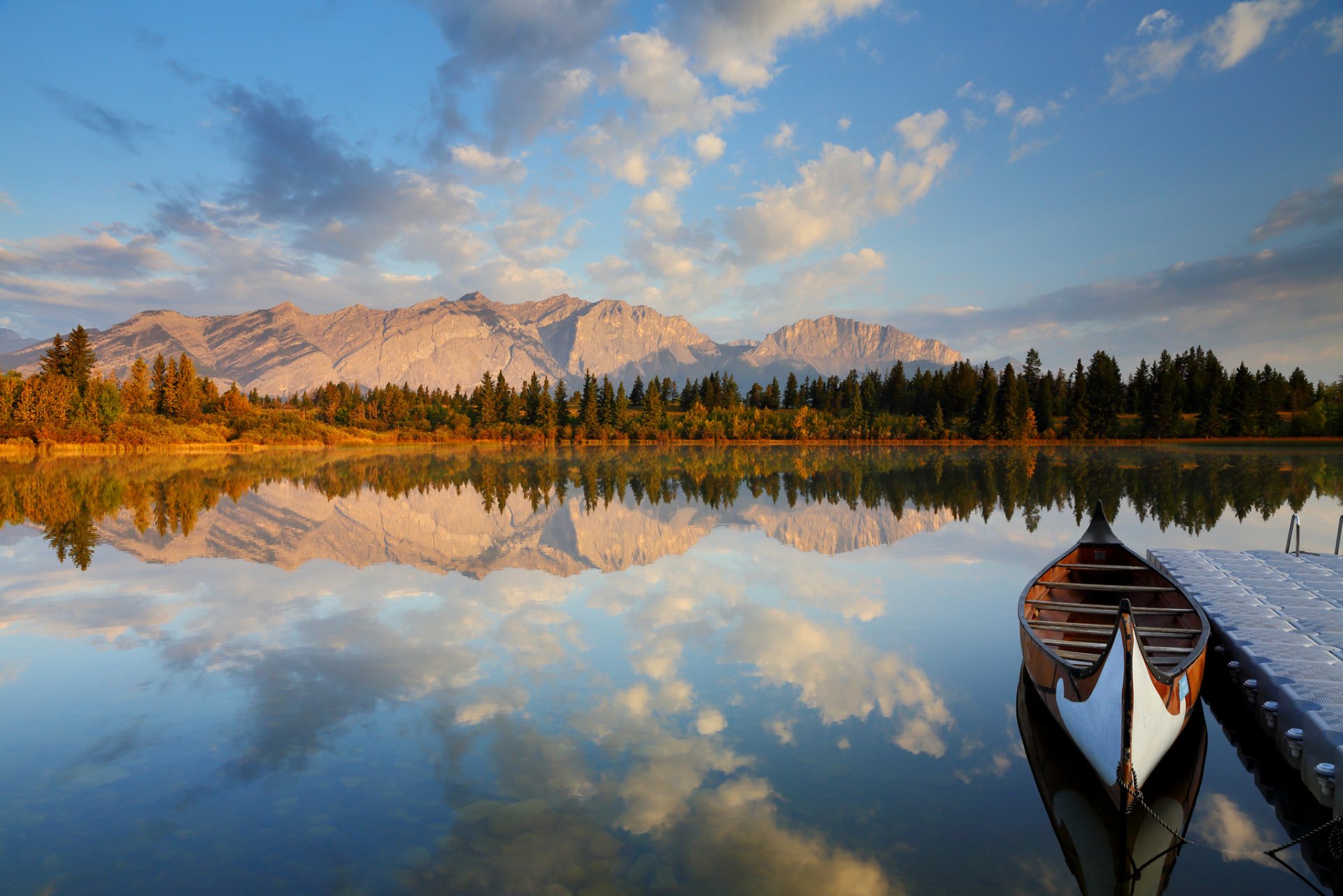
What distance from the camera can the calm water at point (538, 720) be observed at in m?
5.55

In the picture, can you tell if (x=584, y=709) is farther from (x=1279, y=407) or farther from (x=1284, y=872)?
(x=1279, y=407)

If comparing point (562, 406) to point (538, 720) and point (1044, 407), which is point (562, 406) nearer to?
point (1044, 407)

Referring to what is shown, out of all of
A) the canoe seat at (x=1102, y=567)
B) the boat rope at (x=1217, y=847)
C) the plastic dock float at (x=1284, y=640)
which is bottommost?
the boat rope at (x=1217, y=847)

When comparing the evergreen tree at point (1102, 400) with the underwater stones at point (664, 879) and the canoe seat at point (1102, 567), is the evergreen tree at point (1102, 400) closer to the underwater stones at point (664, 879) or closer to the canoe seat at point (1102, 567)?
the canoe seat at point (1102, 567)

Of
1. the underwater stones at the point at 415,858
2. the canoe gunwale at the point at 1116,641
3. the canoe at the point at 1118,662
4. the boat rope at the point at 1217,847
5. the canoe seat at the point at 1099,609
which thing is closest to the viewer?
the underwater stones at the point at 415,858

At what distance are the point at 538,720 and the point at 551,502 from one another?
22.8 meters

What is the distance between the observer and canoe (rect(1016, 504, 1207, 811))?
5785 mm

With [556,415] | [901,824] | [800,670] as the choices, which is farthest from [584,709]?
[556,415]

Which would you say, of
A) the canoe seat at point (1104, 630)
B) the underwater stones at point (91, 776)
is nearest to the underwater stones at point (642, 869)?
the underwater stones at point (91, 776)

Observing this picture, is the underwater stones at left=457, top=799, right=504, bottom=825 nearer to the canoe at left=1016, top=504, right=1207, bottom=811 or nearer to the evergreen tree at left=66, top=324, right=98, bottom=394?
the canoe at left=1016, top=504, right=1207, bottom=811

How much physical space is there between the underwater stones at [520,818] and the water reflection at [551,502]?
1062 centimetres

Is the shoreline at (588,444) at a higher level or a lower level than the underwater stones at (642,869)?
lower

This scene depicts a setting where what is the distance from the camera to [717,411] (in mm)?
121875

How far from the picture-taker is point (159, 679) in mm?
9570
